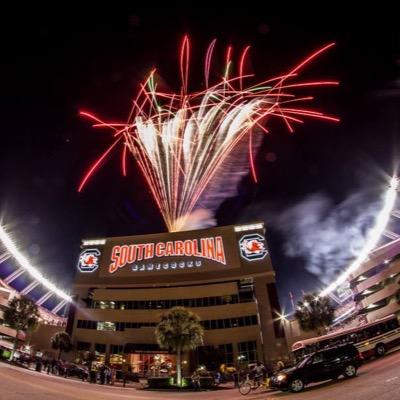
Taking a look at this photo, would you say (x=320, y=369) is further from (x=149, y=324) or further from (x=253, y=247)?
(x=253, y=247)

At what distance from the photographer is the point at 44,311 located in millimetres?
90750

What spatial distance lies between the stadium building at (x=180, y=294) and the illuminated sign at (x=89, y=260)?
39mm

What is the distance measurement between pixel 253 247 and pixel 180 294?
1585 centimetres

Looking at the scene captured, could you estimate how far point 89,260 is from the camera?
63.2m

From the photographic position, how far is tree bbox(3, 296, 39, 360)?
43812 millimetres

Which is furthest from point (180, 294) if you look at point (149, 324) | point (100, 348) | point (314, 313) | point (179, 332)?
point (314, 313)

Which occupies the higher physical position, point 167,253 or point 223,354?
point 167,253

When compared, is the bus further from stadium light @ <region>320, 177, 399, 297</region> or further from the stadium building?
stadium light @ <region>320, 177, 399, 297</region>

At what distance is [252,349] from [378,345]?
2708 centimetres

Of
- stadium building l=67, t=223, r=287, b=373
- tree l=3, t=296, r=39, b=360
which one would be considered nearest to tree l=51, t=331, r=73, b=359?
tree l=3, t=296, r=39, b=360

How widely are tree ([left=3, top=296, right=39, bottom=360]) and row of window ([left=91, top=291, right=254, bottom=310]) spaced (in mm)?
11768

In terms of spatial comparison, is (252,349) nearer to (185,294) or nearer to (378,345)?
(185,294)

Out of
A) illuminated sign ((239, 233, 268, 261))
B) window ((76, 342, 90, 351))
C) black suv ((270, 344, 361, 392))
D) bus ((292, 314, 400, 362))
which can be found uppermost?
illuminated sign ((239, 233, 268, 261))

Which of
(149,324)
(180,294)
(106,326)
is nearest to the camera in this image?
(149,324)
